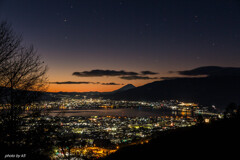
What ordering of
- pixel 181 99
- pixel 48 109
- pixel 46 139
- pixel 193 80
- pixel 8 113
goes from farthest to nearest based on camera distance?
pixel 193 80 < pixel 181 99 < pixel 48 109 < pixel 46 139 < pixel 8 113

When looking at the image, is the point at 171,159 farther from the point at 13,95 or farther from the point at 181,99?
the point at 181,99

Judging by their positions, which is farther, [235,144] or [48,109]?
[235,144]

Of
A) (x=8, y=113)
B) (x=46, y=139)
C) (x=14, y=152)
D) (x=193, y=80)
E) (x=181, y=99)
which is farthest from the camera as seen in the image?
(x=193, y=80)

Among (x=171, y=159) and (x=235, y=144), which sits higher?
(x=235, y=144)

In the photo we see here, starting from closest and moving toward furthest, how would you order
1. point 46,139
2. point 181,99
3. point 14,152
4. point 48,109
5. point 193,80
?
1. point 14,152
2. point 46,139
3. point 48,109
4. point 181,99
5. point 193,80

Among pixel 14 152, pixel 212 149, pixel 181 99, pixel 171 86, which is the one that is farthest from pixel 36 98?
pixel 171 86

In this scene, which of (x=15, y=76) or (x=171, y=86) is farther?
(x=171, y=86)

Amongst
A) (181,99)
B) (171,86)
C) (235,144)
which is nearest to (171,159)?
(235,144)

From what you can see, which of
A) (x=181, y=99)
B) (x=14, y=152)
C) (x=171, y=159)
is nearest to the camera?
(x=14, y=152)

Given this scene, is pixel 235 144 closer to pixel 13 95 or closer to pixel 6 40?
pixel 13 95
